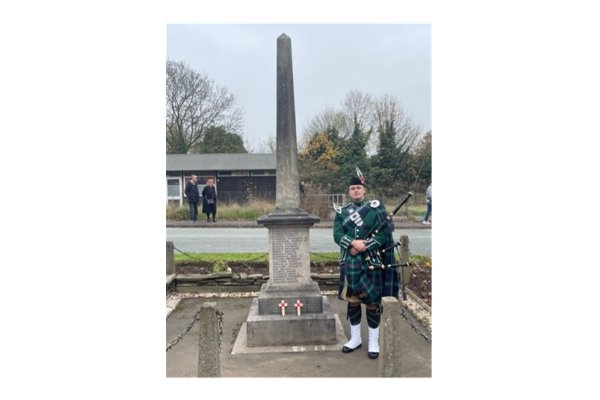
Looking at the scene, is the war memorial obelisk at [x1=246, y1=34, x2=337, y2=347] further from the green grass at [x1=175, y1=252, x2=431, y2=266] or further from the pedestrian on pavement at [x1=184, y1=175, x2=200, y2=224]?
the pedestrian on pavement at [x1=184, y1=175, x2=200, y2=224]

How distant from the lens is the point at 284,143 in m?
4.58

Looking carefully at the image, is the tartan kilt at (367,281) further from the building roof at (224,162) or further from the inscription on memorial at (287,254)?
the building roof at (224,162)

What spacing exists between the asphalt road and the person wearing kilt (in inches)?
212

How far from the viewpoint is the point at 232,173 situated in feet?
72.6

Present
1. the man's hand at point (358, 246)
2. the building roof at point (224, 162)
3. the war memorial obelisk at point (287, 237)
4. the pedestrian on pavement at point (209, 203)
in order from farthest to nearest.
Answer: the building roof at point (224, 162), the pedestrian on pavement at point (209, 203), the war memorial obelisk at point (287, 237), the man's hand at point (358, 246)

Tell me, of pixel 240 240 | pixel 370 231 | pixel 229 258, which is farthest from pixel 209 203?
pixel 370 231

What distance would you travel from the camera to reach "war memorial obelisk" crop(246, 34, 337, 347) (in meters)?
4.51

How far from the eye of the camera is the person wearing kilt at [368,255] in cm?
399

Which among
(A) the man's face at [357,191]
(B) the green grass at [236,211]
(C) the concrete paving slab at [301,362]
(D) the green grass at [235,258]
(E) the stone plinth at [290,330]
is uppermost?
(A) the man's face at [357,191]

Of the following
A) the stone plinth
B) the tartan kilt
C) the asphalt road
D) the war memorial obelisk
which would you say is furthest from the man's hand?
the asphalt road

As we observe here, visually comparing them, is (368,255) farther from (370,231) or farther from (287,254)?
(287,254)

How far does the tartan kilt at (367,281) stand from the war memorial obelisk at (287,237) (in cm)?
65

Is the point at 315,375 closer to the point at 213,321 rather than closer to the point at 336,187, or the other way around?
the point at 213,321

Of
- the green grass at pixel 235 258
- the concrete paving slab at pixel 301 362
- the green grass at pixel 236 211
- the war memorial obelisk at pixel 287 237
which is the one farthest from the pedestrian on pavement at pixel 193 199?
the war memorial obelisk at pixel 287 237
